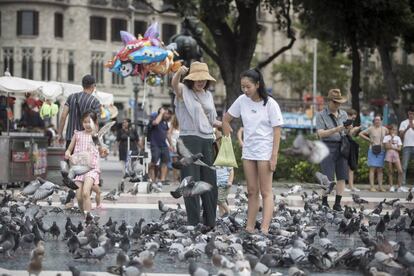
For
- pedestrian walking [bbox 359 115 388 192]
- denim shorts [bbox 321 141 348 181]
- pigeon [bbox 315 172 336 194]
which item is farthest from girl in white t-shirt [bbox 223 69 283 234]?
pedestrian walking [bbox 359 115 388 192]

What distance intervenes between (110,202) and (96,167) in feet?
10.1

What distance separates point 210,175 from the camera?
11945 mm

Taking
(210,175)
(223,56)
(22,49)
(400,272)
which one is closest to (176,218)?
(210,175)

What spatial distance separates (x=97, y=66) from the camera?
84.0m

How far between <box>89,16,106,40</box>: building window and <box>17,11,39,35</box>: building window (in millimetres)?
4910

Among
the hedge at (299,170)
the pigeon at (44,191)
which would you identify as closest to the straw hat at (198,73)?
the pigeon at (44,191)

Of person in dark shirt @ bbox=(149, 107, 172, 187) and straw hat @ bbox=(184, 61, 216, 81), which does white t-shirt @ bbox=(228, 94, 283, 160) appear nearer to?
straw hat @ bbox=(184, 61, 216, 81)

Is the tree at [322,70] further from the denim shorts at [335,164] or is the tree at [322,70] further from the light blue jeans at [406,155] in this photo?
the denim shorts at [335,164]

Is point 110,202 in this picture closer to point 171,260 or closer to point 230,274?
point 171,260

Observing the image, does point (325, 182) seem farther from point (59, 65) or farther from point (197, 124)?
point (59, 65)

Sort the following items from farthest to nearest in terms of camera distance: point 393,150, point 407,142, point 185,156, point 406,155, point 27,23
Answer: point 27,23
point 406,155
point 407,142
point 393,150
point 185,156

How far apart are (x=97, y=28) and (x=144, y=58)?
204 ft

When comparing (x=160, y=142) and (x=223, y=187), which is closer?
(x=223, y=187)

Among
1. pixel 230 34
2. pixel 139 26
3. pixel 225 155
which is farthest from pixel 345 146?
pixel 139 26
